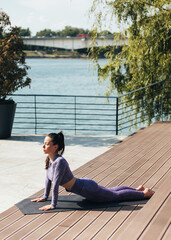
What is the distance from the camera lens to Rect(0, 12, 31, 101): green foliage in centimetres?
942

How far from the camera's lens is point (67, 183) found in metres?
4.20

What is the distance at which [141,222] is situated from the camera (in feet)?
10.6

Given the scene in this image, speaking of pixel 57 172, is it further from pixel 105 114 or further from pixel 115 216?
pixel 105 114

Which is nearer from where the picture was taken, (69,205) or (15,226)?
(15,226)

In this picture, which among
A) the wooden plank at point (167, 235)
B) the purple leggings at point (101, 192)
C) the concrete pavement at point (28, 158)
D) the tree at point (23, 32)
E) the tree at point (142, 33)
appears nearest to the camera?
the wooden plank at point (167, 235)

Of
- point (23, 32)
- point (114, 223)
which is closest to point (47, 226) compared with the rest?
point (114, 223)

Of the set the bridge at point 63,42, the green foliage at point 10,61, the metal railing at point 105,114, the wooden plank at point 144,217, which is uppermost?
the bridge at point 63,42

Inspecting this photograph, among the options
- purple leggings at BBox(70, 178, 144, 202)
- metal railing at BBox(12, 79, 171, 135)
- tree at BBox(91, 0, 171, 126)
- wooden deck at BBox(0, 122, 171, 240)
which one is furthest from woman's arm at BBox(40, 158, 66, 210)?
tree at BBox(91, 0, 171, 126)

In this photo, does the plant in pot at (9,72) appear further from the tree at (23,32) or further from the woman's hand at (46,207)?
the woman's hand at (46,207)

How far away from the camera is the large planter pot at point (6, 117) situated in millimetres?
9328

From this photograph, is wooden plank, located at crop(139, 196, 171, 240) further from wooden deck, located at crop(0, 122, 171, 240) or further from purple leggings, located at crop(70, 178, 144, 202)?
purple leggings, located at crop(70, 178, 144, 202)

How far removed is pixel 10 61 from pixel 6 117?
1398 millimetres

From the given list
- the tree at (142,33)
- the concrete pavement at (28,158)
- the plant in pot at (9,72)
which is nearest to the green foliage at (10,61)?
the plant in pot at (9,72)

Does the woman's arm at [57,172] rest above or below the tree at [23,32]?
below
